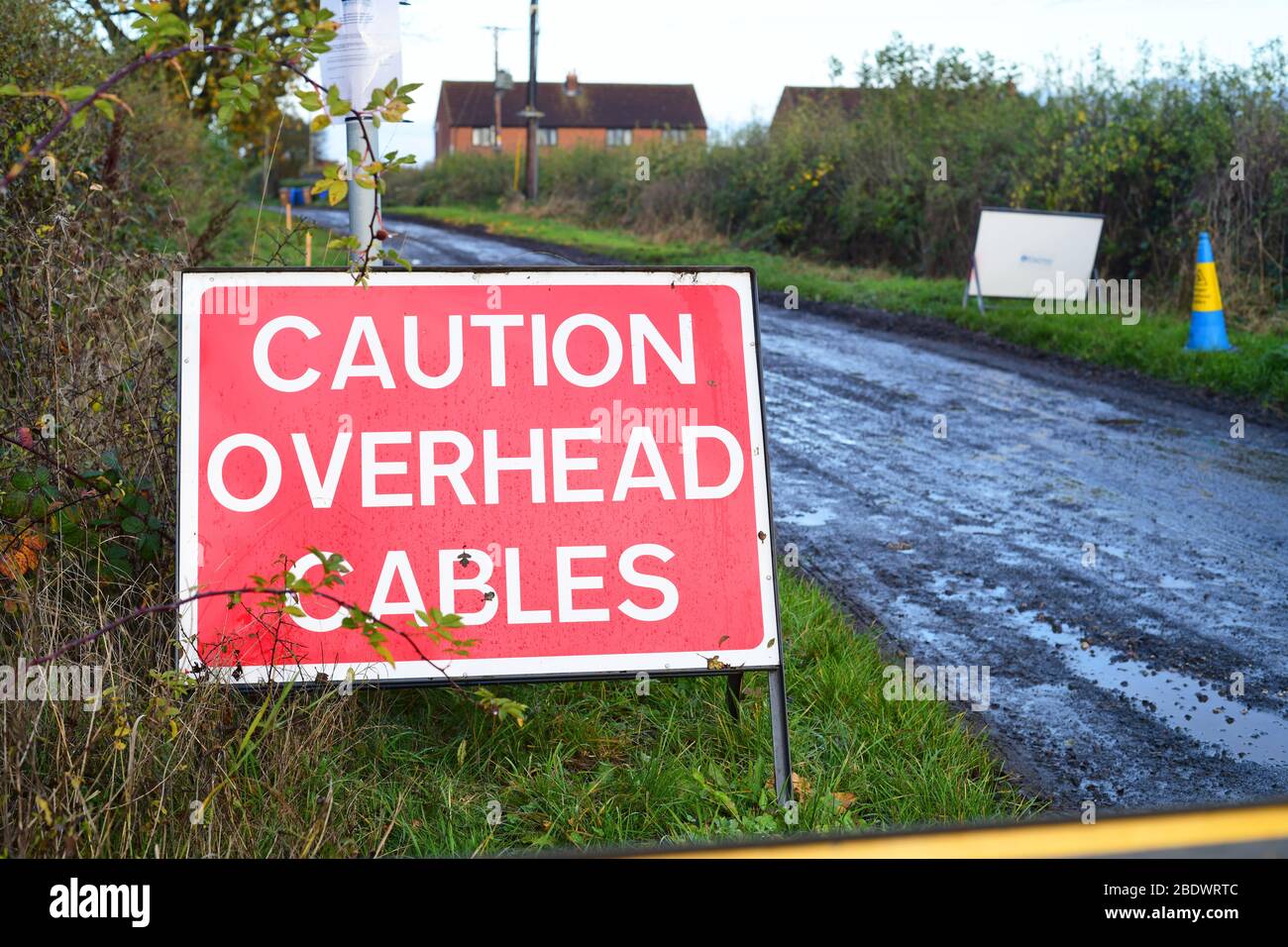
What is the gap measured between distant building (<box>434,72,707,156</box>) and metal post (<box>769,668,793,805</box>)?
82041mm

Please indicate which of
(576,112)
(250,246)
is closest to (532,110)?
(250,246)

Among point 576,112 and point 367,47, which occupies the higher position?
point 576,112

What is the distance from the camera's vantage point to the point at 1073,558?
6.16 meters

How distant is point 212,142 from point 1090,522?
66.9 feet

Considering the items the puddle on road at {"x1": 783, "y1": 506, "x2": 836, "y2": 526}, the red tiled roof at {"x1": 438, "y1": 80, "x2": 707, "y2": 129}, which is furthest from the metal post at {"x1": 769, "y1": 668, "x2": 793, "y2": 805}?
the red tiled roof at {"x1": 438, "y1": 80, "x2": 707, "y2": 129}

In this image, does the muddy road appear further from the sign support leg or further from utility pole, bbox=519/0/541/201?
utility pole, bbox=519/0/541/201

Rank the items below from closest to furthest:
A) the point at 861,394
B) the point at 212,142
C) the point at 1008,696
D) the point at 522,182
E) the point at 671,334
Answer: the point at 671,334 → the point at 1008,696 → the point at 861,394 → the point at 212,142 → the point at 522,182

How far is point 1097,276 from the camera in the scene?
1636cm

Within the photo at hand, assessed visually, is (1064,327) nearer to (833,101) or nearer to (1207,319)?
(1207,319)

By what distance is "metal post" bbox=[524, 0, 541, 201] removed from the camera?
43.6 m

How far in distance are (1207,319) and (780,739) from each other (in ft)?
33.4
